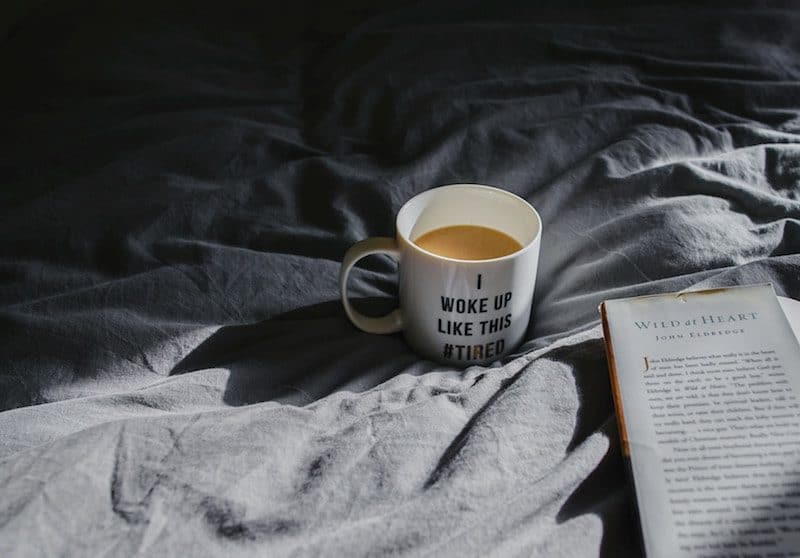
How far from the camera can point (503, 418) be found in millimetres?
539

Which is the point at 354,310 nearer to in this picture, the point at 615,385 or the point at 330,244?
the point at 330,244

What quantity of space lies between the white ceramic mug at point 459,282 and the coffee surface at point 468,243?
2cm

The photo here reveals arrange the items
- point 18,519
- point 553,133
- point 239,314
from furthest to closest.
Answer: point 553,133, point 239,314, point 18,519

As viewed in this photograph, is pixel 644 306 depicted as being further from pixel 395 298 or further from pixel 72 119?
pixel 72 119

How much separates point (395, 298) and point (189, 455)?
0.28 metres

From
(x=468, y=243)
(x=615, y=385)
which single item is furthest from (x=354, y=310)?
(x=615, y=385)

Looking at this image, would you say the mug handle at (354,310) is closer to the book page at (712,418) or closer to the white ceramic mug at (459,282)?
the white ceramic mug at (459,282)

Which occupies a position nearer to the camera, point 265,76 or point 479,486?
point 479,486

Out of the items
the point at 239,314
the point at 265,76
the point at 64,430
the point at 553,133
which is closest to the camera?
the point at 64,430

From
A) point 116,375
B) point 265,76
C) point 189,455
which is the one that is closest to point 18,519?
point 189,455

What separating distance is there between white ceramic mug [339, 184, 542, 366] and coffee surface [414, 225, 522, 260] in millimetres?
15

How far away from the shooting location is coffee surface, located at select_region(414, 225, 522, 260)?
666 millimetres

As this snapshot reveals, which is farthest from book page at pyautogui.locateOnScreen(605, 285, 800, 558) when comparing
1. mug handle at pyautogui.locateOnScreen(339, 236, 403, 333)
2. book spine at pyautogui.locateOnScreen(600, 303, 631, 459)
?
mug handle at pyautogui.locateOnScreen(339, 236, 403, 333)

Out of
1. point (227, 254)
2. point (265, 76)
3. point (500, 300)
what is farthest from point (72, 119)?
point (500, 300)
